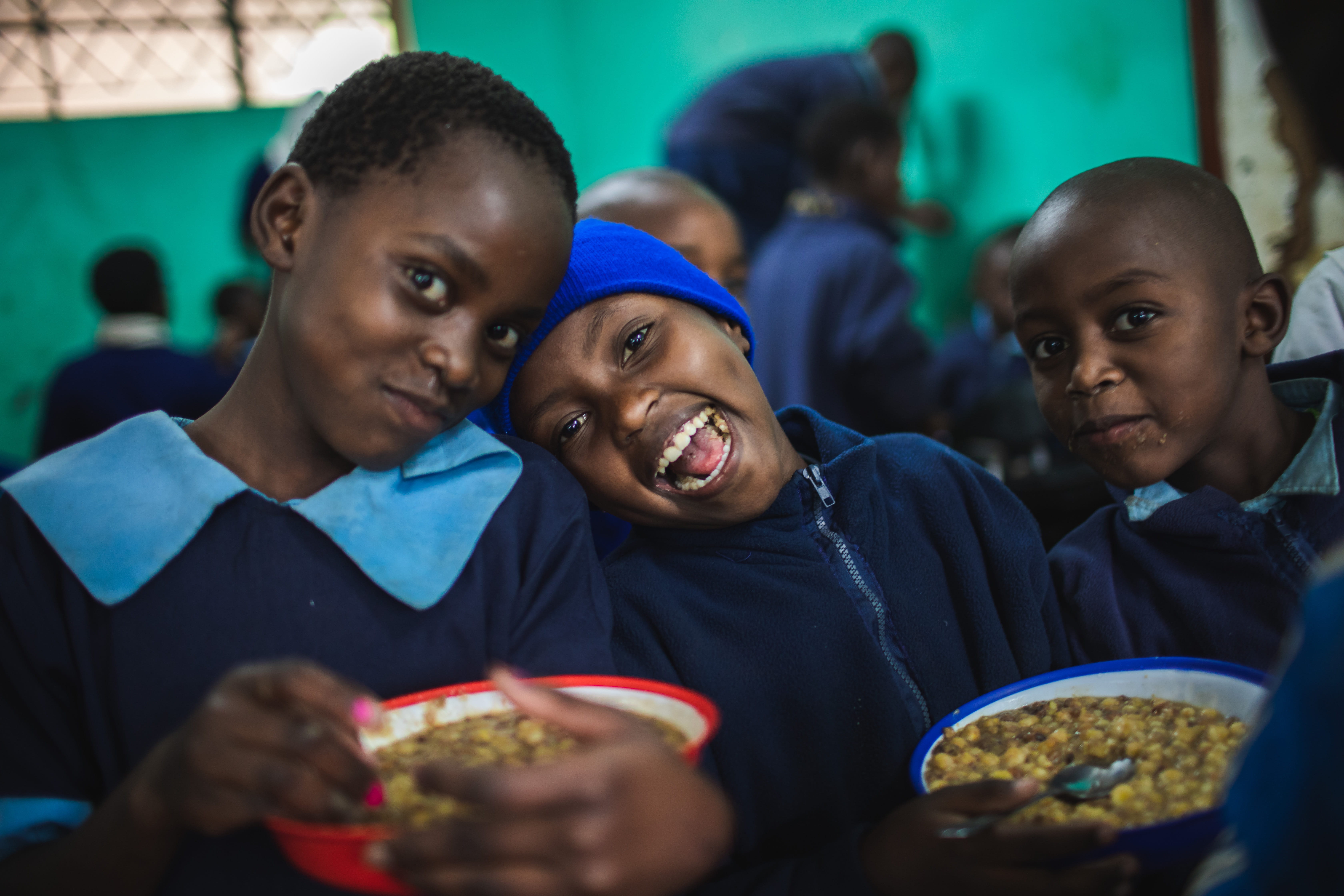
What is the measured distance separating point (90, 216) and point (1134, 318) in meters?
6.45

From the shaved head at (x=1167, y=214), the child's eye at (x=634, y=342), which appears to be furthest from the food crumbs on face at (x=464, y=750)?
the shaved head at (x=1167, y=214)

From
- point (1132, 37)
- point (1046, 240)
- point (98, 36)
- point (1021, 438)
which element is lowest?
point (1021, 438)

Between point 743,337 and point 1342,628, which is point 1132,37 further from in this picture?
point 1342,628

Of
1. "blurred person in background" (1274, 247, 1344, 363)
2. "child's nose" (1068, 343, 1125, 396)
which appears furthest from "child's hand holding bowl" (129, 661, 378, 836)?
"blurred person in background" (1274, 247, 1344, 363)

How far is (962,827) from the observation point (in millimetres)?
908

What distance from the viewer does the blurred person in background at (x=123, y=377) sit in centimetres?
391

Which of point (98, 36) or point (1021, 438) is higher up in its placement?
point (98, 36)

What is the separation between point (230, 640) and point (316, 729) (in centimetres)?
34

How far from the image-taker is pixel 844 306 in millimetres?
3160

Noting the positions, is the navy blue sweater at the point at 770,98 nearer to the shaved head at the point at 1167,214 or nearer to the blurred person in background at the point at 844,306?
the blurred person in background at the point at 844,306

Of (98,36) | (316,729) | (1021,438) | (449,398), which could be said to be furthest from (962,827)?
(98,36)

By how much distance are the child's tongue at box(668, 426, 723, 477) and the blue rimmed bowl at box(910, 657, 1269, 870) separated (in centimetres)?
44

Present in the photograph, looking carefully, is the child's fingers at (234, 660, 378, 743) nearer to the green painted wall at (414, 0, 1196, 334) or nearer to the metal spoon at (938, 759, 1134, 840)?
the metal spoon at (938, 759, 1134, 840)

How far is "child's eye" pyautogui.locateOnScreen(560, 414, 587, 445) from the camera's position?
1.37m
